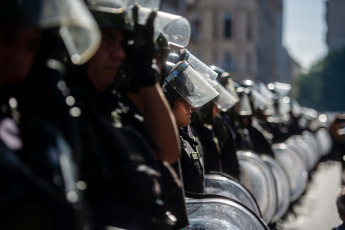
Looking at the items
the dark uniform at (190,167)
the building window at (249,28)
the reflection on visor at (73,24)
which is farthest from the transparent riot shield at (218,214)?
the building window at (249,28)

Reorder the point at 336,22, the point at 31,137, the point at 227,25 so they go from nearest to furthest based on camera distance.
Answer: the point at 31,137
the point at 227,25
the point at 336,22

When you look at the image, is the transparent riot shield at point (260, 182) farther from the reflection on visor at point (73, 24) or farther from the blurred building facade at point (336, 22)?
the blurred building facade at point (336, 22)

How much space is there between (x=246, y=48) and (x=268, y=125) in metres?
56.3

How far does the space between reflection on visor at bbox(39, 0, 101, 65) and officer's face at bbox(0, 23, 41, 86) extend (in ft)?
0.23

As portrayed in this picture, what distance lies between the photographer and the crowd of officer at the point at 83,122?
247cm

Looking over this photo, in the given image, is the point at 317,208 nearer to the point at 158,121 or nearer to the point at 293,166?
the point at 293,166

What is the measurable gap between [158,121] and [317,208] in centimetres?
1289

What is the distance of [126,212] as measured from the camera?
10.1ft

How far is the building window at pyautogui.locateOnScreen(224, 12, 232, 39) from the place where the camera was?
2840 inches

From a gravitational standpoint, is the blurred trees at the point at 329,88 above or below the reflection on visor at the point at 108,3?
below

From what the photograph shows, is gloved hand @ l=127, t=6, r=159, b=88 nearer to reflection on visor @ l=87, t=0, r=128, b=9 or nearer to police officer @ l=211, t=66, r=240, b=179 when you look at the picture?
reflection on visor @ l=87, t=0, r=128, b=9

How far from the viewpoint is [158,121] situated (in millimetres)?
3305

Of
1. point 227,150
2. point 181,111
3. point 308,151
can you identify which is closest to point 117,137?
point 181,111

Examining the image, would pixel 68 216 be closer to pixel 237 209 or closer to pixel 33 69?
pixel 33 69
